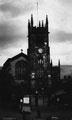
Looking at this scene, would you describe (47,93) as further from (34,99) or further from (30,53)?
(30,53)

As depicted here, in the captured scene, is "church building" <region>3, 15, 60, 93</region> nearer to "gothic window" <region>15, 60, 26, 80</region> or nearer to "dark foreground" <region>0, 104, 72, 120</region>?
"gothic window" <region>15, 60, 26, 80</region>

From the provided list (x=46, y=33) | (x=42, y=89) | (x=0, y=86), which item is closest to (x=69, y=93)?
(x=0, y=86)

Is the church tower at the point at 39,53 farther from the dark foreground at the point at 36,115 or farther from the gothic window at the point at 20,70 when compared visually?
the dark foreground at the point at 36,115

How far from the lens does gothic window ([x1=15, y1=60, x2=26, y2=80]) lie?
8075 cm

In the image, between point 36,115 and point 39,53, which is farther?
point 39,53

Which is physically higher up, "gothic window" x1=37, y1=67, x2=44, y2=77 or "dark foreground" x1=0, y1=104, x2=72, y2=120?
"gothic window" x1=37, y1=67, x2=44, y2=77

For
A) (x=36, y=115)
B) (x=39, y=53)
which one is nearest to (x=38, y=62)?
(x=39, y=53)

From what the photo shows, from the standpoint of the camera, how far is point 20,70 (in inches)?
3189

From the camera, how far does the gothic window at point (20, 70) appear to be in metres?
80.8

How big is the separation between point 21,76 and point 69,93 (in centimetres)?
2399

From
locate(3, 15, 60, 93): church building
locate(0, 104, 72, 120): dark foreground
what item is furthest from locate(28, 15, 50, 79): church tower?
locate(0, 104, 72, 120): dark foreground

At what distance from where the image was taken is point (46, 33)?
7931 cm

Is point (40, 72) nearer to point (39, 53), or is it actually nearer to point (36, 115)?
point (39, 53)

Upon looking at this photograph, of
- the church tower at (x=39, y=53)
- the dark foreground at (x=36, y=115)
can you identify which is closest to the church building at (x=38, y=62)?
the church tower at (x=39, y=53)
